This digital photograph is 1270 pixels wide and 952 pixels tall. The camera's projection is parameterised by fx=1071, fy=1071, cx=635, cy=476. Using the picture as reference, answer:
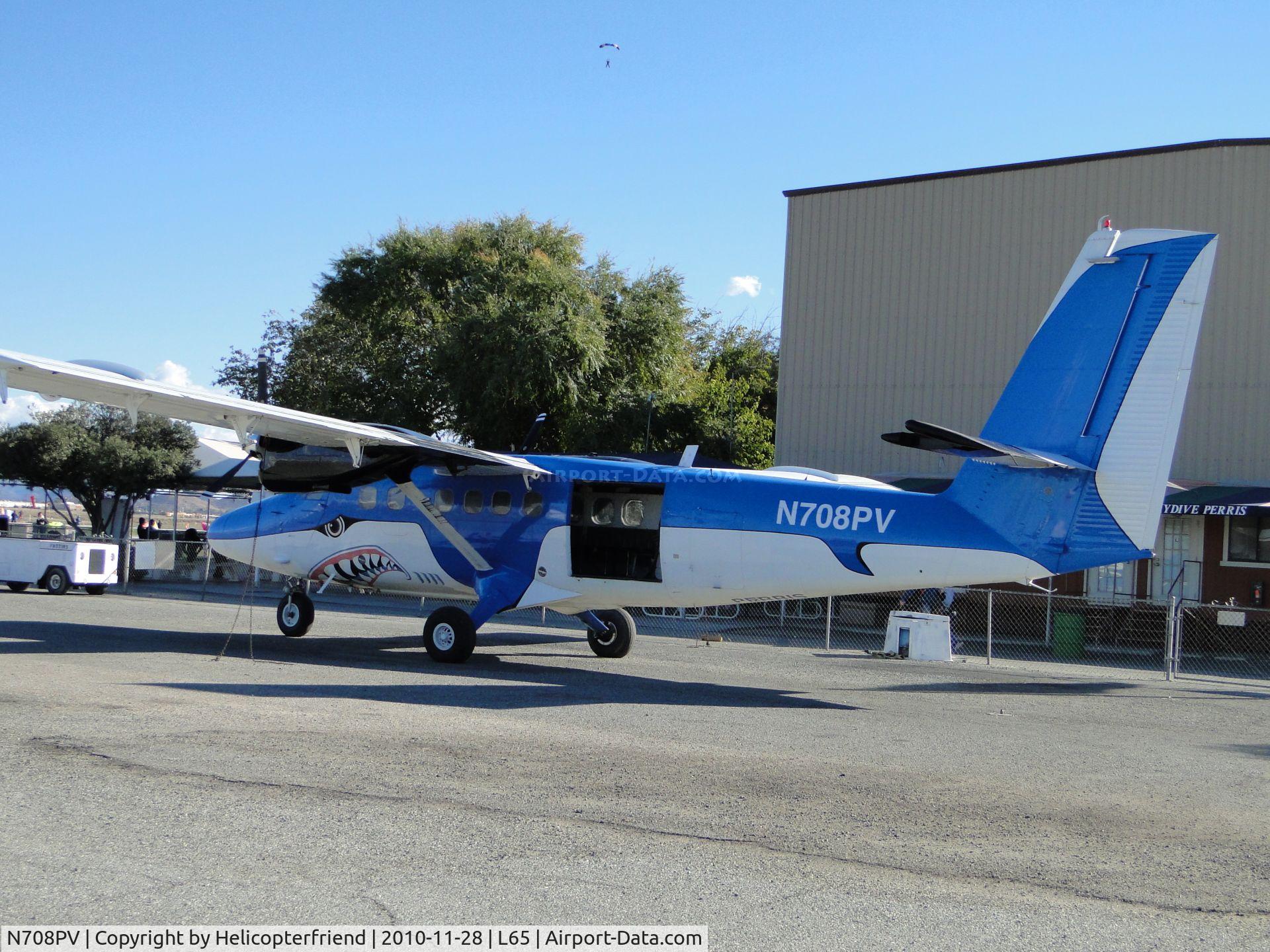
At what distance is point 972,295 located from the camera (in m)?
28.3

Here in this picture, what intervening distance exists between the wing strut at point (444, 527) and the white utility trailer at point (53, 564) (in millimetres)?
13581

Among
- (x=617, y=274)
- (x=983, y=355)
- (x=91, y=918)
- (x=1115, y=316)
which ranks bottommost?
(x=91, y=918)

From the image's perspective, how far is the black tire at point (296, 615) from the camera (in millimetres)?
16719

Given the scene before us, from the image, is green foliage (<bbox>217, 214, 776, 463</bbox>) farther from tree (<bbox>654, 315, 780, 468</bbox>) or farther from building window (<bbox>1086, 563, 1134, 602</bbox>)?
building window (<bbox>1086, 563, 1134, 602</bbox>)

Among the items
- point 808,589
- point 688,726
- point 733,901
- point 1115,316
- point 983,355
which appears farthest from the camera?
point 983,355

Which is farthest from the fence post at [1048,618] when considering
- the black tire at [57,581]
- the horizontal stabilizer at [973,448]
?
the black tire at [57,581]

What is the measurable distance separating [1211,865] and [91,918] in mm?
5986

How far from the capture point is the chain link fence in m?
19.5

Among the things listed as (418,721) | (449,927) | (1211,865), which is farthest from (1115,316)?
(449,927)

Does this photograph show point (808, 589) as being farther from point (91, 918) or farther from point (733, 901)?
point (91, 918)

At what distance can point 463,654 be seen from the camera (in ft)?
47.9

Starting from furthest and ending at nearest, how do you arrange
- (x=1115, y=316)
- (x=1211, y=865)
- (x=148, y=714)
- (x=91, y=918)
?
(x=1115, y=316) → (x=148, y=714) → (x=1211, y=865) → (x=91, y=918)

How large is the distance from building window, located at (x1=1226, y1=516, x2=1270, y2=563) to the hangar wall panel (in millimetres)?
2206

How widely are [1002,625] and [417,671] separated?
15719 millimetres
